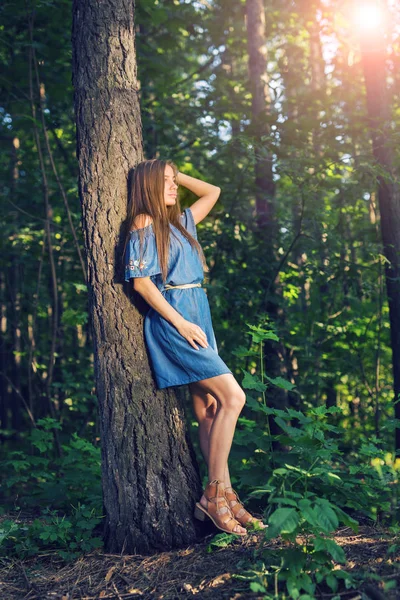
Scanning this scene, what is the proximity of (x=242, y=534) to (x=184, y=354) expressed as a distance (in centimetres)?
109

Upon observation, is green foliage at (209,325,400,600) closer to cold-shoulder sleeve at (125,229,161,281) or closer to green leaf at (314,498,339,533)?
green leaf at (314,498,339,533)

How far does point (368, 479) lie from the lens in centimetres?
393

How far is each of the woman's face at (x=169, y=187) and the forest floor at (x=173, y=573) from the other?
6.80ft

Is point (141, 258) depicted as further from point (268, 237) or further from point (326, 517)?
point (268, 237)

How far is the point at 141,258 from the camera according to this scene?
3387 mm

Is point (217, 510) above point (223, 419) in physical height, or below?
below

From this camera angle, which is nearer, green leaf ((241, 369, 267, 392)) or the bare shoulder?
the bare shoulder

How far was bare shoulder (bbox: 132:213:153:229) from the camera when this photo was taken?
3.49 meters

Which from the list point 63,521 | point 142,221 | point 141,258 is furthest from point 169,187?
point 63,521

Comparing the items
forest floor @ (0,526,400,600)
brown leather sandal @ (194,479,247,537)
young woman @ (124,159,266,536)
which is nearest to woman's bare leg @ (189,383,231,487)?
young woman @ (124,159,266,536)

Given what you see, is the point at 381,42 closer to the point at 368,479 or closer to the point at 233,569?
the point at 368,479

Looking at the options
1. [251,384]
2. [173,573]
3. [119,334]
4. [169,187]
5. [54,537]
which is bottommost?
[173,573]

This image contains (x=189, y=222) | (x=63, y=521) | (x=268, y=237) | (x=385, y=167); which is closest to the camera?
(x=63, y=521)

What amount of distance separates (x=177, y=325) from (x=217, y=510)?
3.65ft
